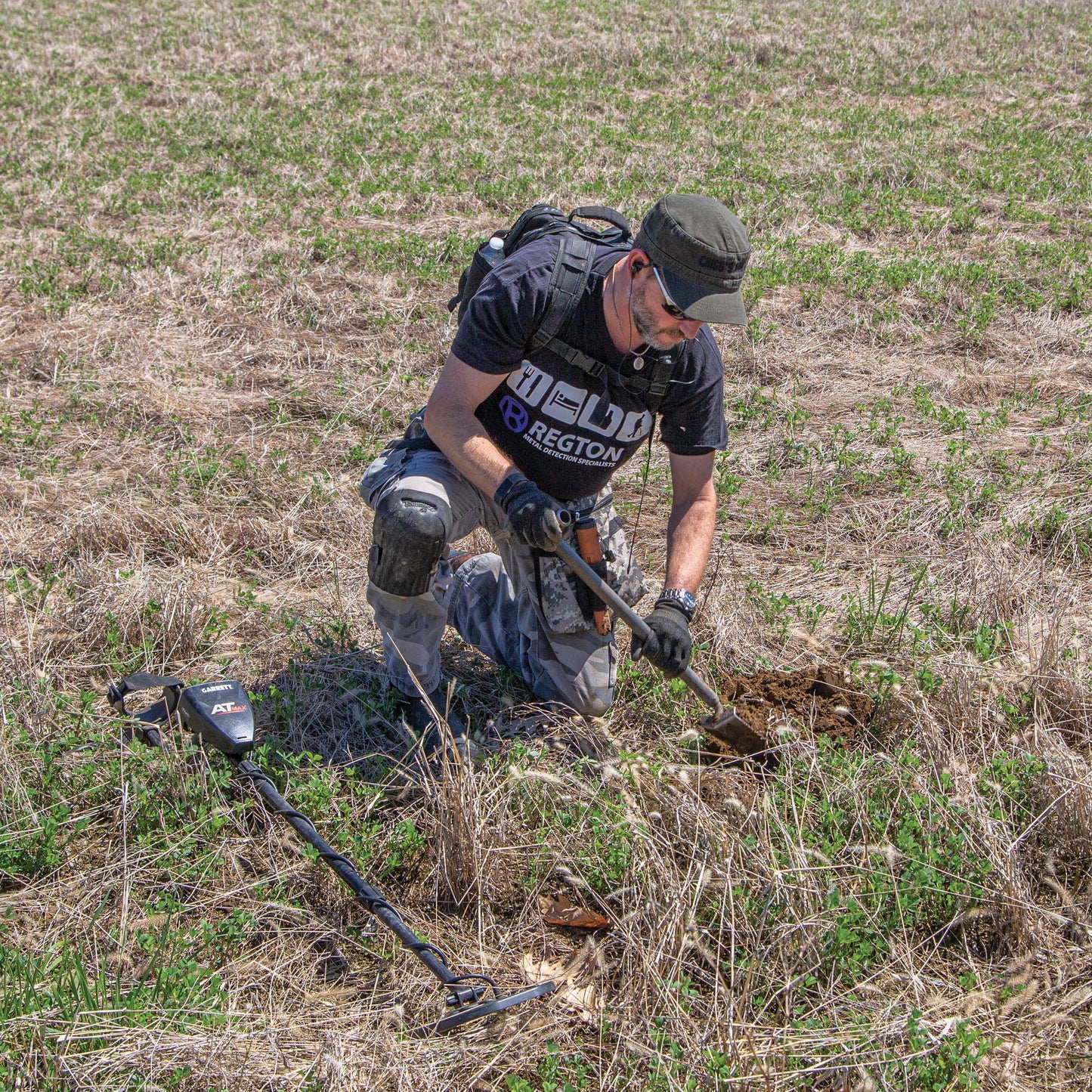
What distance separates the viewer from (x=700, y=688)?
10.8 feet

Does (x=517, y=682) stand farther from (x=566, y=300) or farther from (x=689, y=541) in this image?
(x=566, y=300)

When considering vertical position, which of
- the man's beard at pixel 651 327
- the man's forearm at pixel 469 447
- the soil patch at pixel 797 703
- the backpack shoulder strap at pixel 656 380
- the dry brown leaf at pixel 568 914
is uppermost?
the man's beard at pixel 651 327

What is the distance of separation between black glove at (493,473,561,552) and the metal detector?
972mm

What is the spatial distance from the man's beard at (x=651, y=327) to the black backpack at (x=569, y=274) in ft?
0.24

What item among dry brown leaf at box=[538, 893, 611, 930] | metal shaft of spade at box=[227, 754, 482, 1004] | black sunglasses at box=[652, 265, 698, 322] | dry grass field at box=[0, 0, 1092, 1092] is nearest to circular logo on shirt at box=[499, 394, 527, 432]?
black sunglasses at box=[652, 265, 698, 322]

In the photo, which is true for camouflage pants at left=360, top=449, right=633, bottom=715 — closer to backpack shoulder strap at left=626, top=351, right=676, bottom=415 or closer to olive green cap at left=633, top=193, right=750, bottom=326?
backpack shoulder strap at left=626, top=351, right=676, bottom=415

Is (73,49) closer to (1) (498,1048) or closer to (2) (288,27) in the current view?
(2) (288,27)

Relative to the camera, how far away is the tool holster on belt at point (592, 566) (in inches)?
134

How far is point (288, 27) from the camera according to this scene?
14906 millimetres

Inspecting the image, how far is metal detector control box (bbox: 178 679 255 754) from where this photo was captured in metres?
3.02

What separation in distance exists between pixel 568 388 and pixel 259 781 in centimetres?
158

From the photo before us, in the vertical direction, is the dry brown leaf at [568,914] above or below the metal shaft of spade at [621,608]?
below

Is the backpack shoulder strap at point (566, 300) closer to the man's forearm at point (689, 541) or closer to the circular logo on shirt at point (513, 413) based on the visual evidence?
the circular logo on shirt at point (513, 413)

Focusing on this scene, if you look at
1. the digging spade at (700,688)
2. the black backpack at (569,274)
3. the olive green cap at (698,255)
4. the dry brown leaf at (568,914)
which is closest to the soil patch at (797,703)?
the digging spade at (700,688)
